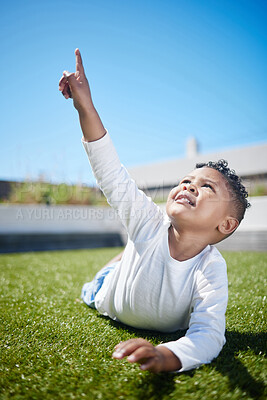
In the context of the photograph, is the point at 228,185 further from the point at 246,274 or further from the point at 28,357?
the point at 246,274

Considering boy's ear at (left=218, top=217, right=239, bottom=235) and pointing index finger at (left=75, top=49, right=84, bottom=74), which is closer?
pointing index finger at (left=75, top=49, right=84, bottom=74)

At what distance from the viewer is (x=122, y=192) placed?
1.42 metres

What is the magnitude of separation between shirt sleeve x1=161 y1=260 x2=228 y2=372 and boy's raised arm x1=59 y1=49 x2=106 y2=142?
84 cm

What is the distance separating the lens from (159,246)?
1489 mm

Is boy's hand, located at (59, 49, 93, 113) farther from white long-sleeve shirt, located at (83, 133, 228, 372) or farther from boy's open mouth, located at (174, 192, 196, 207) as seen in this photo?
boy's open mouth, located at (174, 192, 196, 207)

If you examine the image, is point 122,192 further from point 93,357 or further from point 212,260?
point 93,357

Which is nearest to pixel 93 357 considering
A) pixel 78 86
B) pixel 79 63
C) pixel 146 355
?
pixel 146 355

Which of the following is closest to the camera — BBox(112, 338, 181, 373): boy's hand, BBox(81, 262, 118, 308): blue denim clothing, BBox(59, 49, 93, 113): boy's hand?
BBox(112, 338, 181, 373): boy's hand

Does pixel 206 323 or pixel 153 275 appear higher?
pixel 153 275

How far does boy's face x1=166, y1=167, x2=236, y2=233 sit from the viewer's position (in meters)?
1.43

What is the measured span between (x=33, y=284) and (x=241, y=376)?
2.28 m

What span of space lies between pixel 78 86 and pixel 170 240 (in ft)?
2.85

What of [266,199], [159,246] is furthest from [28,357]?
[266,199]

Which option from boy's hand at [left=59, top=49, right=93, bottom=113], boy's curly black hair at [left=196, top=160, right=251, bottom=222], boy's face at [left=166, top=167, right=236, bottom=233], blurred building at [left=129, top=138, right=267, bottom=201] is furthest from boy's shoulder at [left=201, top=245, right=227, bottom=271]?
blurred building at [left=129, top=138, right=267, bottom=201]
